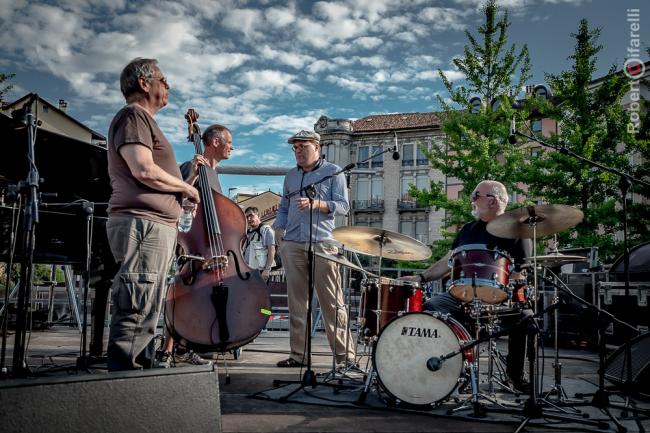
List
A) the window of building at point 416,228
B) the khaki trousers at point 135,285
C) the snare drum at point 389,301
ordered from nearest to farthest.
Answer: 1. the khaki trousers at point 135,285
2. the snare drum at point 389,301
3. the window of building at point 416,228

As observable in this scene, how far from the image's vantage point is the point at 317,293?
5.64 m

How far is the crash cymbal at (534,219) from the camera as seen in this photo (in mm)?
3969

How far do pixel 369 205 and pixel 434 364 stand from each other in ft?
139

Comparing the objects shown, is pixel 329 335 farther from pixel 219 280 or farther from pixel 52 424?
pixel 52 424

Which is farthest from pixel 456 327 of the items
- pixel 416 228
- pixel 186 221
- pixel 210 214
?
pixel 416 228

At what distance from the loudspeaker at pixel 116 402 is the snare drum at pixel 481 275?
7.74ft

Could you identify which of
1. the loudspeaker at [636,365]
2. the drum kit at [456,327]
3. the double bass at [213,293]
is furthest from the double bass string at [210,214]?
the loudspeaker at [636,365]

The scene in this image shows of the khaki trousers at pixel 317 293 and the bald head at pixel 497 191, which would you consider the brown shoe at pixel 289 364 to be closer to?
the khaki trousers at pixel 317 293

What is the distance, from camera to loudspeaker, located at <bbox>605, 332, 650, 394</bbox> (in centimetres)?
438

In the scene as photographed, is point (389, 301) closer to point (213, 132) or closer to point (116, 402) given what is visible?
point (213, 132)

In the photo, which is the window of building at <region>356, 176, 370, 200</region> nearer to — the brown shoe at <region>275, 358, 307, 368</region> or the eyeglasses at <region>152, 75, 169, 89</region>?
the brown shoe at <region>275, 358, 307, 368</region>

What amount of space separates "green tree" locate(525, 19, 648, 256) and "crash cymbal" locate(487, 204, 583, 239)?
14.6 metres

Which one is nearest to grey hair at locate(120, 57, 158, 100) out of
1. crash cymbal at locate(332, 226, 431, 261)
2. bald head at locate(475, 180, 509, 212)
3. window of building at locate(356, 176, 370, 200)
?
crash cymbal at locate(332, 226, 431, 261)

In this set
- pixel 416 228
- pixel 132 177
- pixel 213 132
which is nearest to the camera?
pixel 132 177
